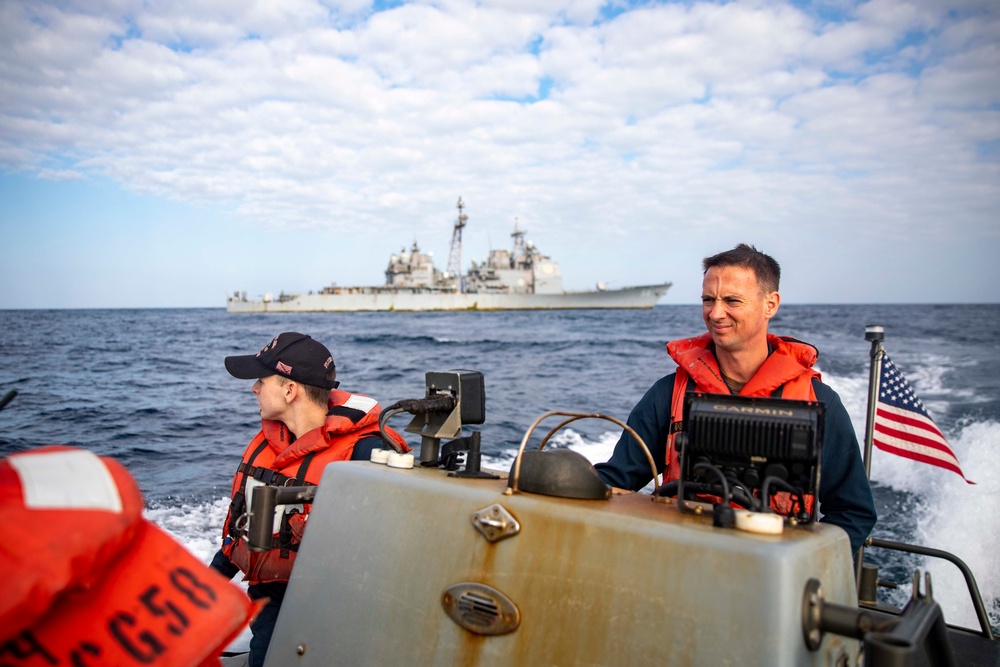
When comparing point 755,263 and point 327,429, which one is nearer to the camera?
point 755,263

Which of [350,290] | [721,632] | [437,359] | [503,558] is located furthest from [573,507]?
[350,290]

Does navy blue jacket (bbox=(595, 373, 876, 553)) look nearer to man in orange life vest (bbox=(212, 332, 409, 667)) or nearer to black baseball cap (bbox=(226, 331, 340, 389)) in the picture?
man in orange life vest (bbox=(212, 332, 409, 667))

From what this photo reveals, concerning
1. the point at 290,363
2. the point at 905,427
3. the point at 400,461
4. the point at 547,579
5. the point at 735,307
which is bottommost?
the point at 905,427

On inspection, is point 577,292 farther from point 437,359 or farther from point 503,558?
point 503,558

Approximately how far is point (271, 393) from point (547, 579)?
190 cm

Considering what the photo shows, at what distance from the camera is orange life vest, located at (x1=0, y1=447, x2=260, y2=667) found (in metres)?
1.07

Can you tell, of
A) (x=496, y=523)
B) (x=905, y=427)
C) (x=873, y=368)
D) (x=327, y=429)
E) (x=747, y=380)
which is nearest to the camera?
(x=496, y=523)

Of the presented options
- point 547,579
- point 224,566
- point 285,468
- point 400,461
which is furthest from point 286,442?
point 547,579

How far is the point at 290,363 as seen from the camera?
299 cm

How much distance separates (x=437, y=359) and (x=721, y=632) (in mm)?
25310

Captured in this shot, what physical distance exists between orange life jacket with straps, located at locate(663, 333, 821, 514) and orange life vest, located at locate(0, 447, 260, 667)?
1535 millimetres

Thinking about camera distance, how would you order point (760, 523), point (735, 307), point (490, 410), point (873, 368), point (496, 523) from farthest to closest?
point (490, 410) < point (873, 368) < point (735, 307) < point (496, 523) < point (760, 523)

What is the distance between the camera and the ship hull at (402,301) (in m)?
75.8

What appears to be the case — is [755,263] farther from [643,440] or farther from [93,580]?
[93,580]
